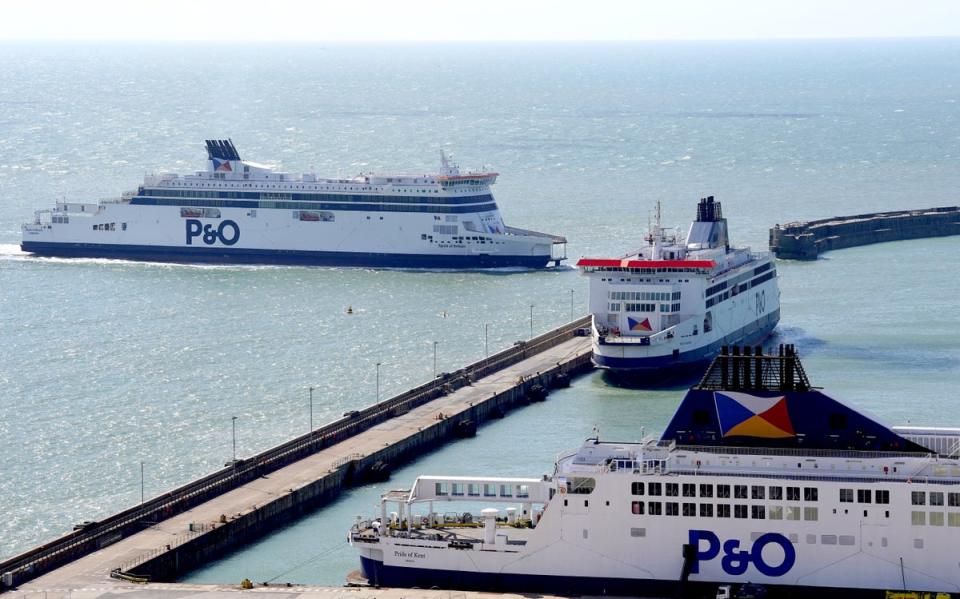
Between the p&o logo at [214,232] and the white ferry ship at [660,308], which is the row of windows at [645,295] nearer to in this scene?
the white ferry ship at [660,308]

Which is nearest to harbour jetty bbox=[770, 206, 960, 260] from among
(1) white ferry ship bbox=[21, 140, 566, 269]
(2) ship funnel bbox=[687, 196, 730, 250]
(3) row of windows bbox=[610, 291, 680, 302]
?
(1) white ferry ship bbox=[21, 140, 566, 269]

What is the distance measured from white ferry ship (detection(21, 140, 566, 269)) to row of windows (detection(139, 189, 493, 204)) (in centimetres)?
5

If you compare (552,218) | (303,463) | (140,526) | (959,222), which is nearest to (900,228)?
(959,222)

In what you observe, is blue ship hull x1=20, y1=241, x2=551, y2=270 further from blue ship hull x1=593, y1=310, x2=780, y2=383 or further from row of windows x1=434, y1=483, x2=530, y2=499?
row of windows x1=434, y1=483, x2=530, y2=499

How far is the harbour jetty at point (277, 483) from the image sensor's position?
4494 cm

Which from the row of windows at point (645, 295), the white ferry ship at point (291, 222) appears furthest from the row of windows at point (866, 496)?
the white ferry ship at point (291, 222)

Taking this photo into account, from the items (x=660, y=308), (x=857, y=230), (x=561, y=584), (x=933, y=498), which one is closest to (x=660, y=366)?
(x=660, y=308)

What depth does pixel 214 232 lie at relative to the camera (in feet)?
357

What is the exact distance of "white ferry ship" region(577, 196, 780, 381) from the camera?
7162cm

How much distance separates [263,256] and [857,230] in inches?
1273

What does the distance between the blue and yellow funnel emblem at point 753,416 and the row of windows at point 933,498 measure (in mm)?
2887

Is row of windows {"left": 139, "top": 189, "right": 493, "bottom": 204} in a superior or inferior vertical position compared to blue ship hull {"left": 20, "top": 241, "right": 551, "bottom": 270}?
superior

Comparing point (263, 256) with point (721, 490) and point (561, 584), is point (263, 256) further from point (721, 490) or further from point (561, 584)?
point (721, 490)

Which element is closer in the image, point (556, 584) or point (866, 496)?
point (866, 496)
